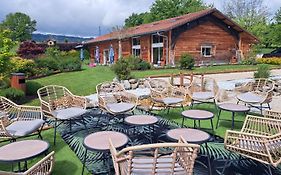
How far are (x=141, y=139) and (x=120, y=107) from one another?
0.84 meters

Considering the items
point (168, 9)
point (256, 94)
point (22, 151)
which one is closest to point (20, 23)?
point (168, 9)

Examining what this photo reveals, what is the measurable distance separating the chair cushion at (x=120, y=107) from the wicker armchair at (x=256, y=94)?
98.9 inches

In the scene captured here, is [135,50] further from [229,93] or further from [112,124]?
[112,124]

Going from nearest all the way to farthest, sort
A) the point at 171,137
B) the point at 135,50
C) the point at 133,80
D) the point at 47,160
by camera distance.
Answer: the point at 47,160
the point at 171,137
the point at 133,80
the point at 135,50

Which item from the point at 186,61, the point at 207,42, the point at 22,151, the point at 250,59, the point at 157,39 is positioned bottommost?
the point at 22,151

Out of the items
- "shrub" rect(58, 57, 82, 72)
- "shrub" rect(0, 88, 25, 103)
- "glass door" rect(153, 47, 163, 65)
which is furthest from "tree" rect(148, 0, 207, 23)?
"shrub" rect(0, 88, 25, 103)

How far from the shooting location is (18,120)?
12.5ft

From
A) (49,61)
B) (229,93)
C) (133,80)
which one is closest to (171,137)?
(229,93)

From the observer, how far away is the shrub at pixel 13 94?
6.43 metres

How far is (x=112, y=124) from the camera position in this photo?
15.6 feet

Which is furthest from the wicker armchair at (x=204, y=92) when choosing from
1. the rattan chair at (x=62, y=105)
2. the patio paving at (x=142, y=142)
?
the rattan chair at (x=62, y=105)

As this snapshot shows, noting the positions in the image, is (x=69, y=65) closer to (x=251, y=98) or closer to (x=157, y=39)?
(x=157, y=39)

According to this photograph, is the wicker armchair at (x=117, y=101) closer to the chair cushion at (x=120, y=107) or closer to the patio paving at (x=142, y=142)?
the chair cushion at (x=120, y=107)

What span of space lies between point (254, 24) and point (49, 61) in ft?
94.4
